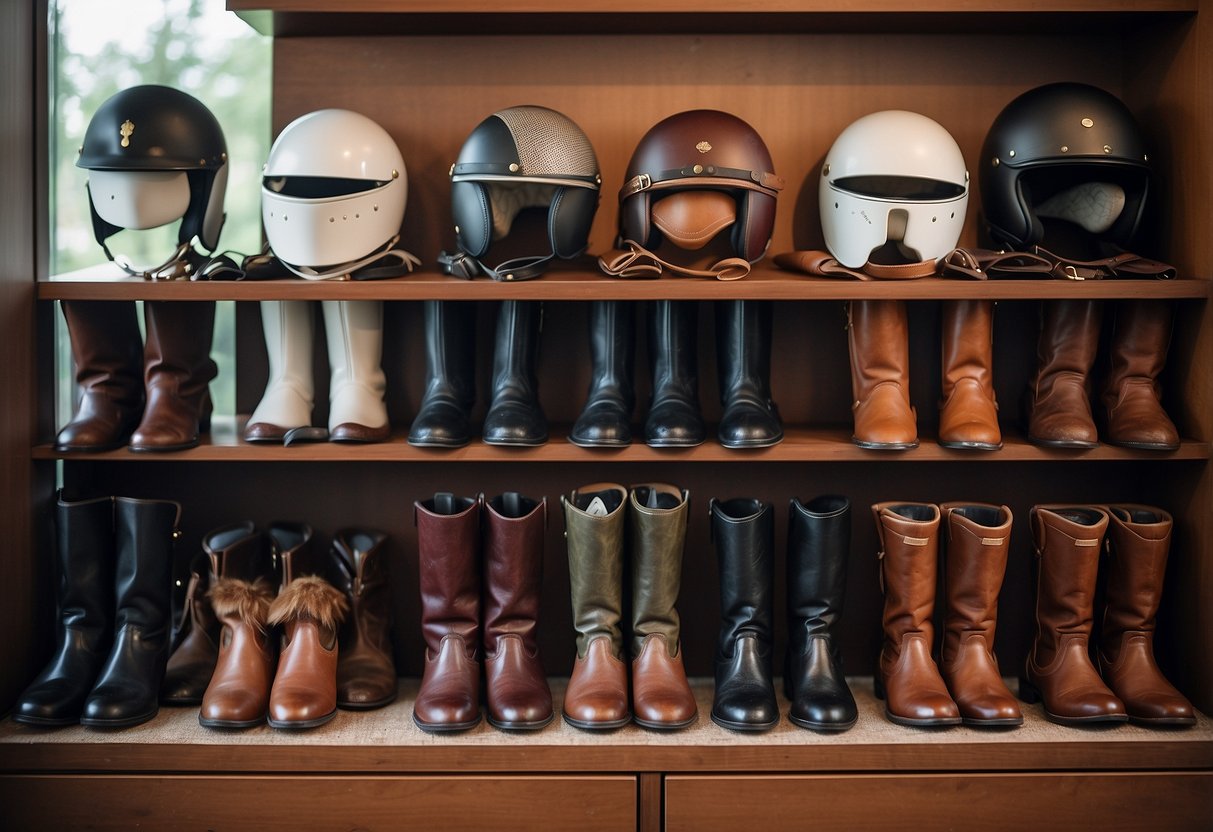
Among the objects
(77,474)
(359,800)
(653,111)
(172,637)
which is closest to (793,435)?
(653,111)

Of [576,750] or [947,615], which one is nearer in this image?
[576,750]

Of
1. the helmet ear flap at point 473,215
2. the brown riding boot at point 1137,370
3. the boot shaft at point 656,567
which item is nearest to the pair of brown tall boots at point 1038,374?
the brown riding boot at point 1137,370

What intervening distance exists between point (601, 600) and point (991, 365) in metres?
1.02

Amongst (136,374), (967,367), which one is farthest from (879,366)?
(136,374)

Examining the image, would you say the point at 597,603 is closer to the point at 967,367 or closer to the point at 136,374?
the point at 967,367

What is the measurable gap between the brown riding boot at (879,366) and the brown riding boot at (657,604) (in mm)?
443

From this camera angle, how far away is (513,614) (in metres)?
2.23

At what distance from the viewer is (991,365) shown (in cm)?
235

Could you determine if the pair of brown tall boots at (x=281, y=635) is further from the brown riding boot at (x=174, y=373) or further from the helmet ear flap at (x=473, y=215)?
the helmet ear flap at (x=473, y=215)

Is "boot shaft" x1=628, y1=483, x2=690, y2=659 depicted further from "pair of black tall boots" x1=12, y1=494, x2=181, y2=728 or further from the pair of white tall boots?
"pair of black tall boots" x1=12, y1=494, x2=181, y2=728

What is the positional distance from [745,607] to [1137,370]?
3.27 ft

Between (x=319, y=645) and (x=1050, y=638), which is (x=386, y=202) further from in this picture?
(x=1050, y=638)

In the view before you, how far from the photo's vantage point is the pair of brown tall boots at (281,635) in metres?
2.12

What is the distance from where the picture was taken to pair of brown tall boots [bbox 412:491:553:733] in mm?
2148
